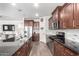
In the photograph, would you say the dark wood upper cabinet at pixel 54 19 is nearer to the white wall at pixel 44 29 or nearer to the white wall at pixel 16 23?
the white wall at pixel 44 29

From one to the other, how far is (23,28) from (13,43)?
38 centimetres

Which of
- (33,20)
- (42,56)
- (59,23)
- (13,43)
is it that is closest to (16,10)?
(33,20)

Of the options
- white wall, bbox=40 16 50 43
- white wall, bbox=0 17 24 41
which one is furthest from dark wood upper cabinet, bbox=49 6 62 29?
Answer: white wall, bbox=0 17 24 41

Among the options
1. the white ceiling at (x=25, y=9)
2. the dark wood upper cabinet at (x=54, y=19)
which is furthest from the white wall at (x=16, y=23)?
the dark wood upper cabinet at (x=54, y=19)

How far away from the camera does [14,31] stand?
231 centimetres

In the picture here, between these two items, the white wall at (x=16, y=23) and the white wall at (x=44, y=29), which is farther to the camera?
the white wall at (x=44, y=29)

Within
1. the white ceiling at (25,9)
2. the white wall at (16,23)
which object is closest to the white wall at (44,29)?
the white ceiling at (25,9)

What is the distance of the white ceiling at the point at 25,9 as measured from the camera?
2.05 meters

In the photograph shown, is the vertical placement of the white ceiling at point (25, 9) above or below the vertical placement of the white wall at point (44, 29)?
above

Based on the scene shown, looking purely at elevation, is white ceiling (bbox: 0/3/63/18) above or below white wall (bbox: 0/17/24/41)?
above

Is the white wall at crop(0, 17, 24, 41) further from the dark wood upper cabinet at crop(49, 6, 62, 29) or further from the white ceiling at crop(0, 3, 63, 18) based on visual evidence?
the dark wood upper cabinet at crop(49, 6, 62, 29)

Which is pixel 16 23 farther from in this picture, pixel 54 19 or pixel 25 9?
pixel 54 19

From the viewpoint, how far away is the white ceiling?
6.72ft

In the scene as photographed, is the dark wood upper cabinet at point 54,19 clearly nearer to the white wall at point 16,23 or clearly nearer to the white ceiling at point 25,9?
the white ceiling at point 25,9
